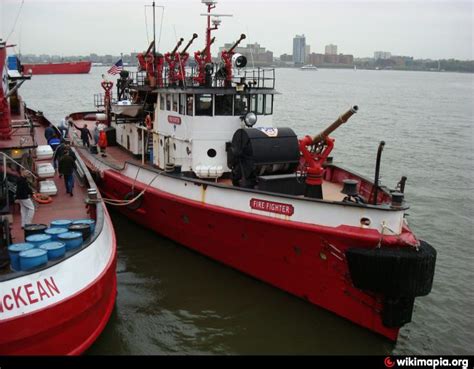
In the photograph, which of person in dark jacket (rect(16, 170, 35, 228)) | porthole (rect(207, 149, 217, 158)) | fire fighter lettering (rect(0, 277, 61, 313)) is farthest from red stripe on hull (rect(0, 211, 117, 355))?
porthole (rect(207, 149, 217, 158))

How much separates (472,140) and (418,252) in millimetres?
27352

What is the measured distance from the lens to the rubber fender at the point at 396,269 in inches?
366

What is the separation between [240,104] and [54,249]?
7345 millimetres

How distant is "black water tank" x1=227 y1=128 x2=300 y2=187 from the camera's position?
12.1 meters

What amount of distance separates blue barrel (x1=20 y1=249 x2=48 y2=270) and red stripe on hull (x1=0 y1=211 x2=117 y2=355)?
690mm

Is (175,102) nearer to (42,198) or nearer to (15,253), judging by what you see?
(42,198)

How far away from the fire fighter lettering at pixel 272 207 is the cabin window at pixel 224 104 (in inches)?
140

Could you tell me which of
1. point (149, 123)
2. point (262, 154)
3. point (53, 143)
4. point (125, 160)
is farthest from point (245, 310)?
point (53, 143)

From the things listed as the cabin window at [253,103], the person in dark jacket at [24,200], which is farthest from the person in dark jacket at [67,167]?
the cabin window at [253,103]

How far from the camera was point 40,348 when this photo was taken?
772 cm

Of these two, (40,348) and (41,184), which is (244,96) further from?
(40,348)

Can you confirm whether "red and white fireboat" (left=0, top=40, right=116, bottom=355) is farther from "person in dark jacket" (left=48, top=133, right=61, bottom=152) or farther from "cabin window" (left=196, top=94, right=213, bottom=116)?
"person in dark jacket" (left=48, top=133, right=61, bottom=152)

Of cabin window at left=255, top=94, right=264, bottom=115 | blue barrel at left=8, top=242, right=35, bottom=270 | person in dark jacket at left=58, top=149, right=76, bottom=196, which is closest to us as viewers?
blue barrel at left=8, top=242, right=35, bottom=270

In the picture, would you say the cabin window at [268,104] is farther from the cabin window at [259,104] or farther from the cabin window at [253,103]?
the cabin window at [253,103]
